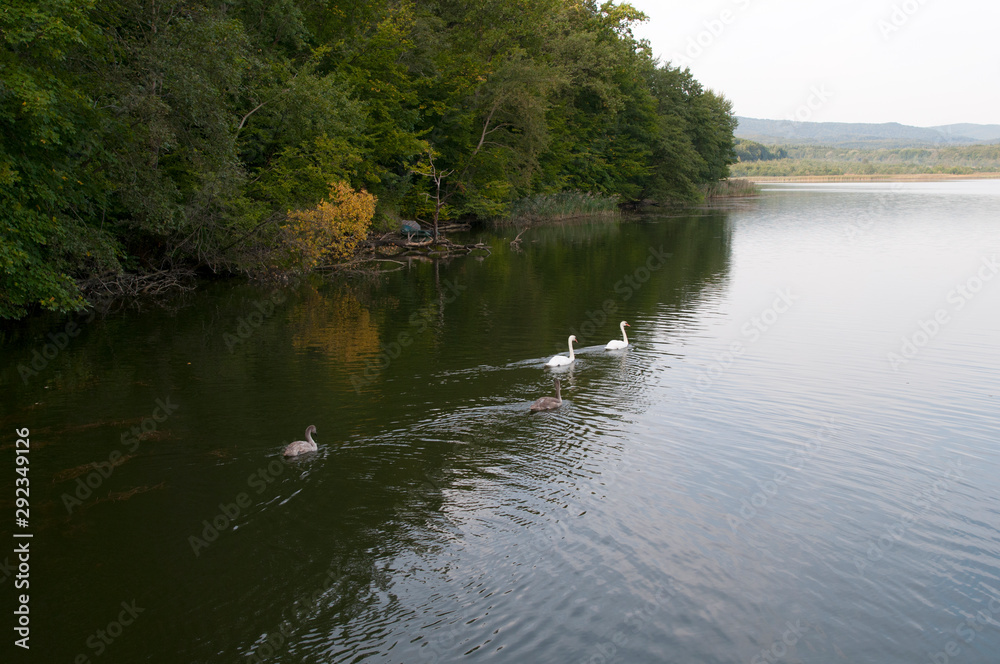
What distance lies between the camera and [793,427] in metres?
13.4

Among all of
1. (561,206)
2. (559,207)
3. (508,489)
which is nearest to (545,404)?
(508,489)

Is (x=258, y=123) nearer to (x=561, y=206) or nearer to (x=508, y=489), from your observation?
(x=508, y=489)

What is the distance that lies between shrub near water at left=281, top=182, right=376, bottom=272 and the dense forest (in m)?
0.09

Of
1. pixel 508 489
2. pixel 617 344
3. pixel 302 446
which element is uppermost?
pixel 302 446

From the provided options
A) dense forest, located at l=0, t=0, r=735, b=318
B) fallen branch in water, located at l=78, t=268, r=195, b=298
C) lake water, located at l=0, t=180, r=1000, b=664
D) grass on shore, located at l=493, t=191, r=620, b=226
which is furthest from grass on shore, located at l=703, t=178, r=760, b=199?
fallen branch in water, located at l=78, t=268, r=195, b=298

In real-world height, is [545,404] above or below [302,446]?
below

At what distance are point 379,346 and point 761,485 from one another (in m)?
11.5

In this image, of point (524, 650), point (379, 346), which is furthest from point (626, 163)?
point (524, 650)

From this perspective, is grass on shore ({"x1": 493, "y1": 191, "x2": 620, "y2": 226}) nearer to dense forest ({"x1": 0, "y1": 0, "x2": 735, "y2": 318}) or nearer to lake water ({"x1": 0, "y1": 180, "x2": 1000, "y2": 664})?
dense forest ({"x1": 0, "y1": 0, "x2": 735, "y2": 318})

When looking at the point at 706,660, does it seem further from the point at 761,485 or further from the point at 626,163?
the point at 626,163

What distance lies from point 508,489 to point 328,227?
21965 mm

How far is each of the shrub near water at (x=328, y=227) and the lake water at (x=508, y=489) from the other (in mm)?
7018

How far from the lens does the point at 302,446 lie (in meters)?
11.7

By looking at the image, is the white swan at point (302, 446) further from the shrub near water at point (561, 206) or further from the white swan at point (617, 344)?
the shrub near water at point (561, 206)
